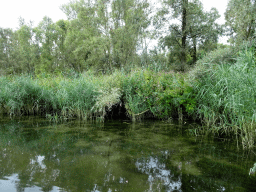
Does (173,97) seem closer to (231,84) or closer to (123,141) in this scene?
(231,84)

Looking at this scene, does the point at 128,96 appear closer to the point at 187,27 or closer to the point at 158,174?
the point at 158,174

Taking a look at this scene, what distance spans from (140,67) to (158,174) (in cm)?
533

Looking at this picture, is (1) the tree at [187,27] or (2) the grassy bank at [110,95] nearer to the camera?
(2) the grassy bank at [110,95]

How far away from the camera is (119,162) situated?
2.75 metres

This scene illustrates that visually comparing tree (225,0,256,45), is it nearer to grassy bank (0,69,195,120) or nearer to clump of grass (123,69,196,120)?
clump of grass (123,69,196,120)

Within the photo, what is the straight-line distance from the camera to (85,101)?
5742 mm

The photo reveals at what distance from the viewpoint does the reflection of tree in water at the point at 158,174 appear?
83.8 inches

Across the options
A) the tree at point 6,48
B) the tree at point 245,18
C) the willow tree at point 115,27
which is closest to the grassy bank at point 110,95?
the tree at point 245,18

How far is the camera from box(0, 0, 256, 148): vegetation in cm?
402

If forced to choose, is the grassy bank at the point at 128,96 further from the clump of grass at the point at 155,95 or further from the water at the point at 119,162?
the water at the point at 119,162

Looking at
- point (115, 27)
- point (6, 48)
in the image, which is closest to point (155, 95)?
point (115, 27)

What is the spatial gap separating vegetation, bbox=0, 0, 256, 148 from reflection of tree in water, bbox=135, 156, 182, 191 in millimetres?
1702

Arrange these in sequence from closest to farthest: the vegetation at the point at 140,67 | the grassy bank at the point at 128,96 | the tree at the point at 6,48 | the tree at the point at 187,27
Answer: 1. the vegetation at the point at 140,67
2. the grassy bank at the point at 128,96
3. the tree at the point at 187,27
4. the tree at the point at 6,48

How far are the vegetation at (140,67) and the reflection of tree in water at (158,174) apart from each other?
170 cm
